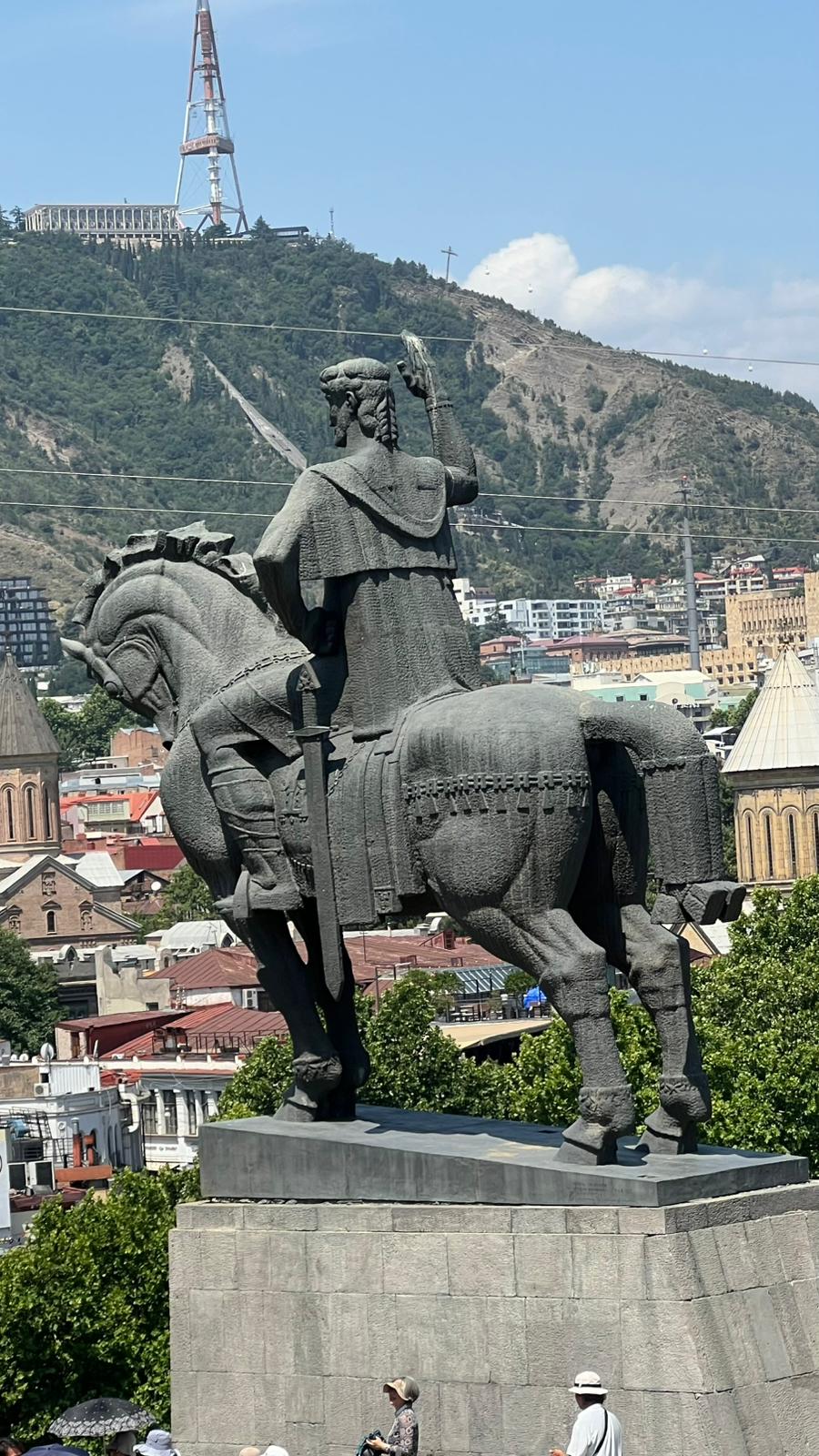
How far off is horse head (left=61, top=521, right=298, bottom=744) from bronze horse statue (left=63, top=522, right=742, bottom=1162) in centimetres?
24

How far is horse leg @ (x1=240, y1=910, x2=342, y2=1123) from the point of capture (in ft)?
44.0

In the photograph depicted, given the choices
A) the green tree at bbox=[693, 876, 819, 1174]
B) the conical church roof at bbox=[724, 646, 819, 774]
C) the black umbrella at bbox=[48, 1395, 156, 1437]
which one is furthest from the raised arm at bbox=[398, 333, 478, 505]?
the conical church roof at bbox=[724, 646, 819, 774]

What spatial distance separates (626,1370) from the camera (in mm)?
11555

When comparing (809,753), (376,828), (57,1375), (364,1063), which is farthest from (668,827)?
(809,753)

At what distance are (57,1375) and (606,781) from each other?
1377cm

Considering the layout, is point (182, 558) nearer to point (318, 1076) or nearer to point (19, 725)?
point (318, 1076)

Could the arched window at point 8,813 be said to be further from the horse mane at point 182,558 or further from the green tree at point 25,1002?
the horse mane at point 182,558

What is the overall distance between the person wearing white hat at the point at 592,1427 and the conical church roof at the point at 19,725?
12465 cm

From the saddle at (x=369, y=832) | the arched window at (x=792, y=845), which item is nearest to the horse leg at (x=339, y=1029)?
the saddle at (x=369, y=832)

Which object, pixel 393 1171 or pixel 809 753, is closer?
pixel 393 1171

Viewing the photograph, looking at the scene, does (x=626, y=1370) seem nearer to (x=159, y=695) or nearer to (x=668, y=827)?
(x=668, y=827)

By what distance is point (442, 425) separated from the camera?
44.7ft

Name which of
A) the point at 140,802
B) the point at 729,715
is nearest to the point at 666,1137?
the point at 140,802

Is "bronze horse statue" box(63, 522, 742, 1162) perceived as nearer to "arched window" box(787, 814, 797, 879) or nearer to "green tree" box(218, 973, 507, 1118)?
"green tree" box(218, 973, 507, 1118)
